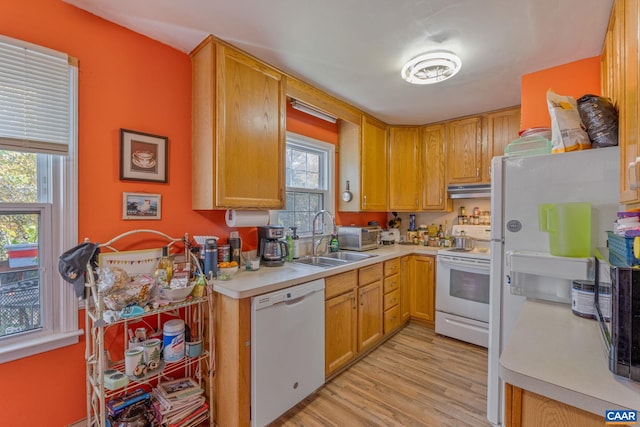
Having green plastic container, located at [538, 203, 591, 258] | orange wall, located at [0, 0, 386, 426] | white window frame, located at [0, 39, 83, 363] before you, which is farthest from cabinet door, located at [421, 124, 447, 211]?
white window frame, located at [0, 39, 83, 363]

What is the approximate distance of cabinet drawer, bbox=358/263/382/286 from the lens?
8.08 feet

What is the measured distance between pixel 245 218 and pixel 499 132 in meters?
2.86

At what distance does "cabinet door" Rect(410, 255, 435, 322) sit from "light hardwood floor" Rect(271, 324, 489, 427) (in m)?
0.47

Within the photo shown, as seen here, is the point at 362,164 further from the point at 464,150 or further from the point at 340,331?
the point at 340,331

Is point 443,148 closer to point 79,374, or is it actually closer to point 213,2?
point 213,2

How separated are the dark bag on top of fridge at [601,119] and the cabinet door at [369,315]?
1.83m

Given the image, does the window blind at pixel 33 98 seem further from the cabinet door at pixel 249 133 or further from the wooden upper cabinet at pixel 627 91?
the wooden upper cabinet at pixel 627 91

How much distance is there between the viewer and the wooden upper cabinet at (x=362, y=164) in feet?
10.3

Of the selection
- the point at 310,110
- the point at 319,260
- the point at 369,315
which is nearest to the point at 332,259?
the point at 319,260

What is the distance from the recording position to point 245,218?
2.03 m

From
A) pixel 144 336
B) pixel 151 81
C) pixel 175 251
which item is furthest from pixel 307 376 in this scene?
pixel 151 81

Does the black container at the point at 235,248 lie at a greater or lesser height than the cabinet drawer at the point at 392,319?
greater

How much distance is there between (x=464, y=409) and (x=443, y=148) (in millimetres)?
2690

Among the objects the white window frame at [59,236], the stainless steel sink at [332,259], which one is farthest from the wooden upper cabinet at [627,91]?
the white window frame at [59,236]
